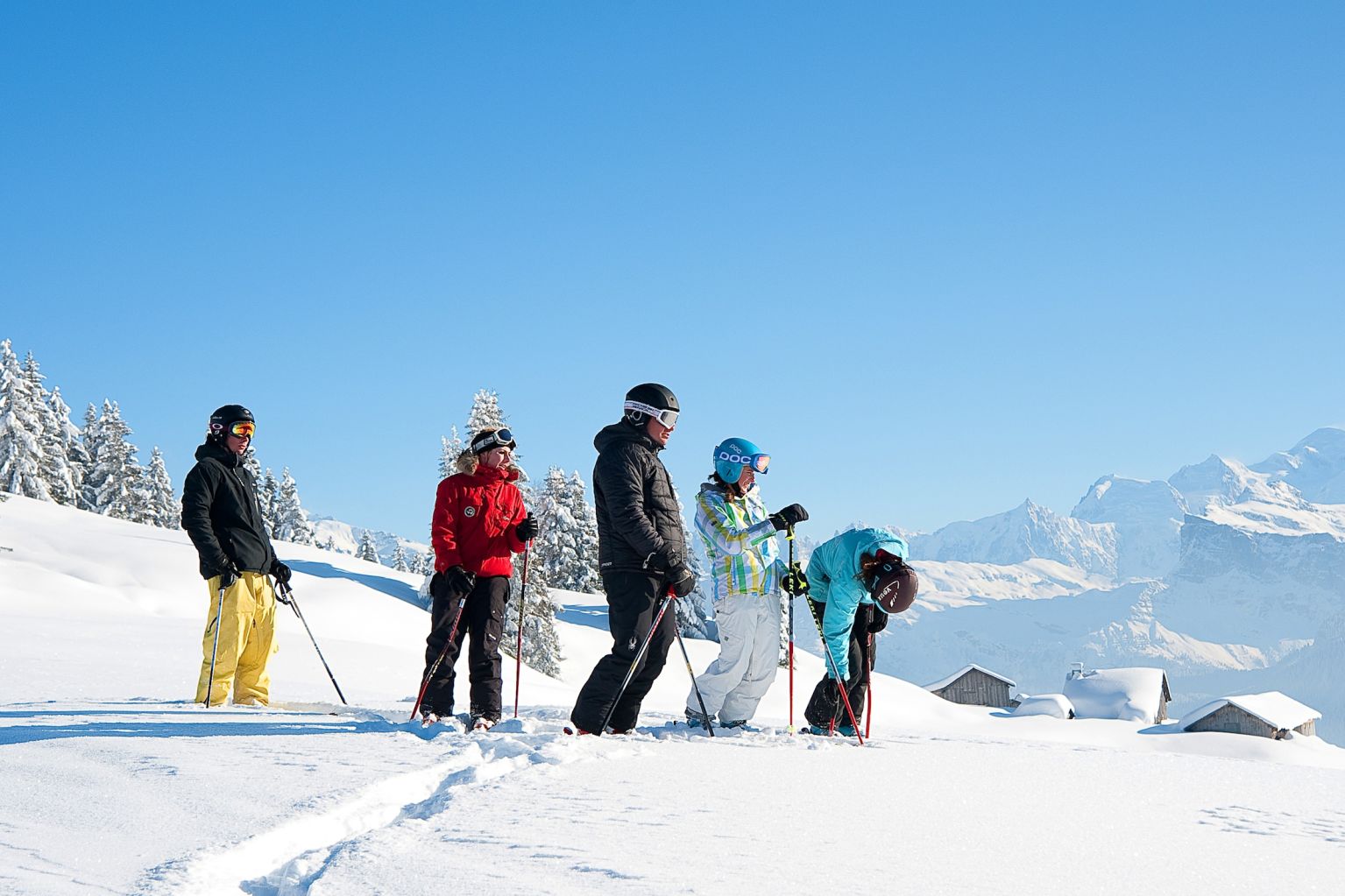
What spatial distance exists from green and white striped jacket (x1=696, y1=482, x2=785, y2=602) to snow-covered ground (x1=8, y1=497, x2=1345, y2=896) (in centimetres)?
100

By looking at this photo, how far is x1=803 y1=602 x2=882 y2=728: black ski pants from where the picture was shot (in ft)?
24.7

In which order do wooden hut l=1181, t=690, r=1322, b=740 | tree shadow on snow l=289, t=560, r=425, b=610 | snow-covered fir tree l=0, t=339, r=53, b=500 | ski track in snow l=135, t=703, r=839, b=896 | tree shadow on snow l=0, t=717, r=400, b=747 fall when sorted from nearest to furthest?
ski track in snow l=135, t=703, r=839, b=896, tree shadow on snow l=0, t=717, r=400, b=747, tree shadow on snow l=289, t=560, r=425, b=610, snow-covered fir tree l=0, t=339, r=53, b=500, wooden hut l=1181, t=690, r=1322, b=740

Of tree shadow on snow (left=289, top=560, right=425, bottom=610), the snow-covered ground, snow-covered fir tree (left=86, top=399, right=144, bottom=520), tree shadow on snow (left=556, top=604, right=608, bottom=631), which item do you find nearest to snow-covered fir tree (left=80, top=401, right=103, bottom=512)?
snow-covered fir tree (left=86, top=399, right=144, bottom=520)

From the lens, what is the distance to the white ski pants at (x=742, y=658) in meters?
7.18

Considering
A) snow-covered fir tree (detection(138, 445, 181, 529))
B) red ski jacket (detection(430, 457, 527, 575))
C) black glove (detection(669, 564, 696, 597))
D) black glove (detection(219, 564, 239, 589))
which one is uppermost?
snow-covered fir tree (detection(138, 445, 181, 529))

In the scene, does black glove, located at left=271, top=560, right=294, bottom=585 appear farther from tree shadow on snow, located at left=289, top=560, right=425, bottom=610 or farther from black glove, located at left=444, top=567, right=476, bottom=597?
tree shadow on snow, located at left=289, top=560, right=425, bottom=610

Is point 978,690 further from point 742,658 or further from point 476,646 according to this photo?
point 476,646

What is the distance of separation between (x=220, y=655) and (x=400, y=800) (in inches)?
149

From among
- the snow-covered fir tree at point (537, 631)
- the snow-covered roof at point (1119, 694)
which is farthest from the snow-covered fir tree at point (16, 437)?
the snow-covered roof at point (1119, 694)

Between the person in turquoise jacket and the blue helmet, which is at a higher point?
the blue helmet

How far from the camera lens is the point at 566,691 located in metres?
18.4

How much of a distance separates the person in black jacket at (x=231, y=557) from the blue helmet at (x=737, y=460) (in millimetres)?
3242

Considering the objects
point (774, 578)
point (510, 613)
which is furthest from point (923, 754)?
point (510, 613)

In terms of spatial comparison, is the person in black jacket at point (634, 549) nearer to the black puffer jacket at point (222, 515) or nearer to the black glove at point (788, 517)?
the black glove at point (788, 517)
